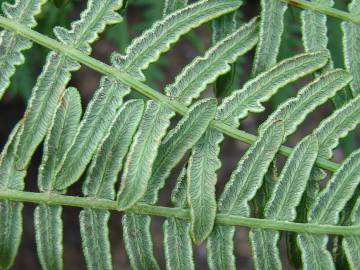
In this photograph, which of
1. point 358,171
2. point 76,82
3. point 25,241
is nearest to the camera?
point 358,171

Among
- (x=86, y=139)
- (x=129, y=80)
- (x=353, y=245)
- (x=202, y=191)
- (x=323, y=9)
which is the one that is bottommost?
(x=353, y=245)

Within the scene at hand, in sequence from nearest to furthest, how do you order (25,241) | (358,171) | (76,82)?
(358,171), (25,241), (76,82)

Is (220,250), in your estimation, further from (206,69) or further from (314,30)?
(314,30)

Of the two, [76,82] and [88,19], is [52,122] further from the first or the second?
[76,82]

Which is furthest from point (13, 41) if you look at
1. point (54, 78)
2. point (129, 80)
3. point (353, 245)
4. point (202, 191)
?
point (353, 245)

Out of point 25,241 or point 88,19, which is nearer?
point 88,19

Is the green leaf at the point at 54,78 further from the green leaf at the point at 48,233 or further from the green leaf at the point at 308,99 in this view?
the green leaf at the point at 308,99

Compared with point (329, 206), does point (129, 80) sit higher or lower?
higher

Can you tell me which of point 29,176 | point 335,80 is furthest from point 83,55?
point 29,176
